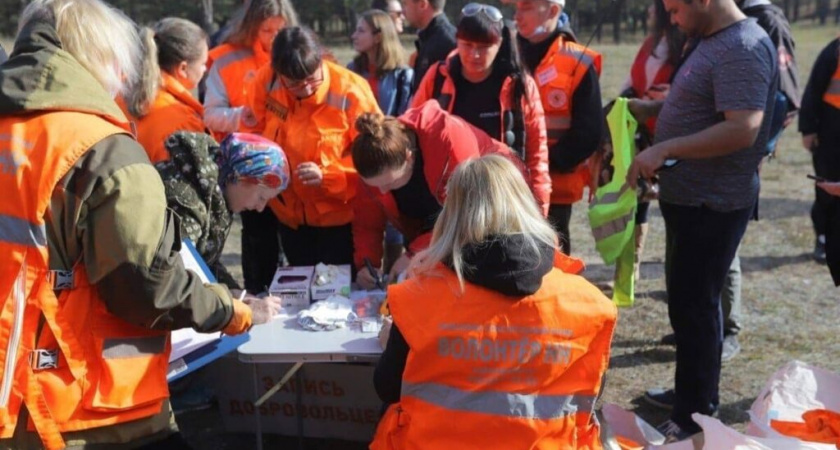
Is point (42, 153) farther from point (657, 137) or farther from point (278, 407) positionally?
point (657, 137)

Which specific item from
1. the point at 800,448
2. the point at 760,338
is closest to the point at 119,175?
the point at 800,448

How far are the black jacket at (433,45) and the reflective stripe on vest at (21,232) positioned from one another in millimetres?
3187

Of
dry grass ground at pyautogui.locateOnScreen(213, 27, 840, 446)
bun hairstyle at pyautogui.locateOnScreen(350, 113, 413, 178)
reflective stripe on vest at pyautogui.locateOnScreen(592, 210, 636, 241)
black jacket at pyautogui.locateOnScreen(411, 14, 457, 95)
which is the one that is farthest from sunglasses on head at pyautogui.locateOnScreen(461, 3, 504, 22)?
dry grass ground at pyautogui.locateOnScreen(213, 27, 840, 446)

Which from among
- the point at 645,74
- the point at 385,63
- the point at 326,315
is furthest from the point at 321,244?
the point at 645,74

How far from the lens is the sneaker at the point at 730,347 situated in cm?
415

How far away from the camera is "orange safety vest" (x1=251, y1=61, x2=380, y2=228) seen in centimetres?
364

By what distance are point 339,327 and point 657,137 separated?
142 centimetres

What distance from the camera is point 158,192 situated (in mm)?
1896

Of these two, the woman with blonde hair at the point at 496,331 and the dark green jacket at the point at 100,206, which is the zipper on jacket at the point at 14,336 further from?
the woman with blonde hair at the point at 496,331

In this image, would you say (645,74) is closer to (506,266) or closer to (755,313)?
(755,313)

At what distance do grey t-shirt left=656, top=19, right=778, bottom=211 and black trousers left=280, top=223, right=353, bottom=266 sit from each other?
1490 mm

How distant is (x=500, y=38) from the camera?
3.65 m

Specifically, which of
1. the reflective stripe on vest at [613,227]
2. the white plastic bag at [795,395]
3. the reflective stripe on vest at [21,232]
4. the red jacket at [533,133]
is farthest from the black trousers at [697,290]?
the reflective stripe on vest at [21,232]

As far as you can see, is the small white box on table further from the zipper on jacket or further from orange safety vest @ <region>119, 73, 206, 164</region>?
the zipper on jacket
